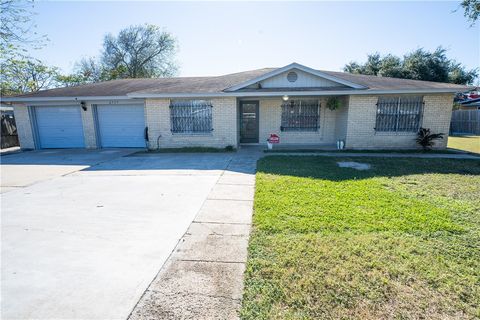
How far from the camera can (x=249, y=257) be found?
296 cm

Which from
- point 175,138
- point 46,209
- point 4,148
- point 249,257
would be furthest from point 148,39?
point 249,257

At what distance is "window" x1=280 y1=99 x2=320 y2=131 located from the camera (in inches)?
485

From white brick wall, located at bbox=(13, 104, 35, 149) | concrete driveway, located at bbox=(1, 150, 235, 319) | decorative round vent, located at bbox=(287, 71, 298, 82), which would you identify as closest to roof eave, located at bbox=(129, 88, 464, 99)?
decorative round vent, located at bbox=(287, 71, 298, 82)

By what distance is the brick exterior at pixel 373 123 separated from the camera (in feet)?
35.4

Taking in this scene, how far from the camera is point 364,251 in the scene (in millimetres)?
3025

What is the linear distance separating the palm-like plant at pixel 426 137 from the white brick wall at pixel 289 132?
3541 mm

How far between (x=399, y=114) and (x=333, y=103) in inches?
112

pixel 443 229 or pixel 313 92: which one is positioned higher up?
pixel 313 92

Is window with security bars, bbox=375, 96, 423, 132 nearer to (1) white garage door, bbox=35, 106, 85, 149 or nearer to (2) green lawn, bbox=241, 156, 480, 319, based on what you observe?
(2) green lawn, bbox=241, 156, 480, 319

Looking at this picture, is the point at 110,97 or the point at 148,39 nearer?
the point at 110,97

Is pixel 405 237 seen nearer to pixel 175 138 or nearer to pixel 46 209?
pixel 46 209

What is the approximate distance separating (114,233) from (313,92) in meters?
9.08

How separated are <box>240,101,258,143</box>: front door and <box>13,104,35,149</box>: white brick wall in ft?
36.6

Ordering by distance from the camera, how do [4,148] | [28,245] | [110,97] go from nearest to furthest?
[28,245] < [110,97] < [4,148]
